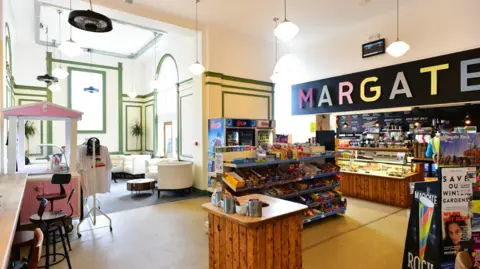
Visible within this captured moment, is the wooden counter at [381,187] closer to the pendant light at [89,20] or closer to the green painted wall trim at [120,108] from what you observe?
the pendant light at [89,20]

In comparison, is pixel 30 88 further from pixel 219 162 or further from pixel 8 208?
pixel 219 162

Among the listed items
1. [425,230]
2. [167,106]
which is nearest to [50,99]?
[167,106]

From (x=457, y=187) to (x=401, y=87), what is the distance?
13.9 ft

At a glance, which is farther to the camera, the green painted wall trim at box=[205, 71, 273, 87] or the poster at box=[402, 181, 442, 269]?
the green painted wall trim at box=[205, 71, 273, 87]

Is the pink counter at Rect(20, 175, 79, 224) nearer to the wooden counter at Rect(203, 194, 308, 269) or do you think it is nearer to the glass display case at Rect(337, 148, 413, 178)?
the wooden counter at Rect(203, 194, 308, 269)

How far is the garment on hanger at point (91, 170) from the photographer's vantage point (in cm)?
478

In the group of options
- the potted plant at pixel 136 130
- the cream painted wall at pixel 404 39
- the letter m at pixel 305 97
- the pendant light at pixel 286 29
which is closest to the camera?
the pendant light at pixel 286 29

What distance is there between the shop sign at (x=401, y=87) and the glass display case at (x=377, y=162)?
3.80ft

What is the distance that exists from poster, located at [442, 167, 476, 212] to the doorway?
8204 millimetres

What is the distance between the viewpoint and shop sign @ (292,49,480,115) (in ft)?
17.5

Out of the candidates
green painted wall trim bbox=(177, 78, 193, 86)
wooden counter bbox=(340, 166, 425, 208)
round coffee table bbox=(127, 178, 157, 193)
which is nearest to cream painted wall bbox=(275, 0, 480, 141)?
wooden counter bbox=(340, 166, 425, 208)

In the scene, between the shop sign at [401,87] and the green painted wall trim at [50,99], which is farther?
the green painted wall trim at [50,99]

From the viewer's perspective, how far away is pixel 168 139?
389 inches

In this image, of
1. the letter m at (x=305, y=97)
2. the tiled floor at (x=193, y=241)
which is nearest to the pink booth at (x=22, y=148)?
the tiled floor at (x=193, y=241)
